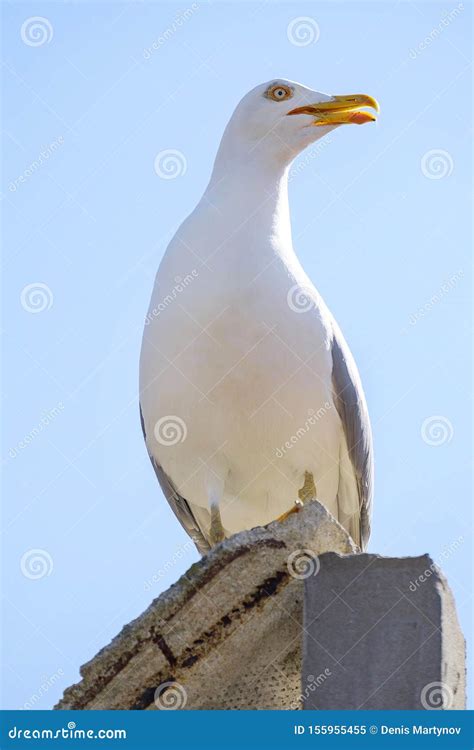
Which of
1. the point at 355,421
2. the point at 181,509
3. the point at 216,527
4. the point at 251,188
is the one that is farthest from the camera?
the point at 181,509

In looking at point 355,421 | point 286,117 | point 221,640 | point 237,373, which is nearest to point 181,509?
point 355,421

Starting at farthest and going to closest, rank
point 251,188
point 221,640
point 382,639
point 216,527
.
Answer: point 251,188 → point 216,527 → point 221,640 → point 382,639

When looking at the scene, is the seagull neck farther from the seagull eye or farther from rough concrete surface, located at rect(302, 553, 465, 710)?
rough concrete surface, located at rect(302, 553, 465, 710)

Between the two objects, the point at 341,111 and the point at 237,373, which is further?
the point at 341,111

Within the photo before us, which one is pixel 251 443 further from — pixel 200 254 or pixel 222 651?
pixel 222 651

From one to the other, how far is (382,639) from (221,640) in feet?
2.71

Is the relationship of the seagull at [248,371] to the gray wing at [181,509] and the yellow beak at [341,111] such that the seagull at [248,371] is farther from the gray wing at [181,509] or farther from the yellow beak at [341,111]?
the yellow beak at [341,111]

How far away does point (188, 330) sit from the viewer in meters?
10.2

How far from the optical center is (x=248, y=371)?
33.2 ft

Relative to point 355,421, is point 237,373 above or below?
below

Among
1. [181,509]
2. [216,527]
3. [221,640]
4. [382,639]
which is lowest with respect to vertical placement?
[221,640]

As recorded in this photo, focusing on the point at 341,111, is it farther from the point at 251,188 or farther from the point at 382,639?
the point at 382,639

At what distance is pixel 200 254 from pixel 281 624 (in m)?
3.97

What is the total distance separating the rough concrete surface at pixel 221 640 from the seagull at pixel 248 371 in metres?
2.98
